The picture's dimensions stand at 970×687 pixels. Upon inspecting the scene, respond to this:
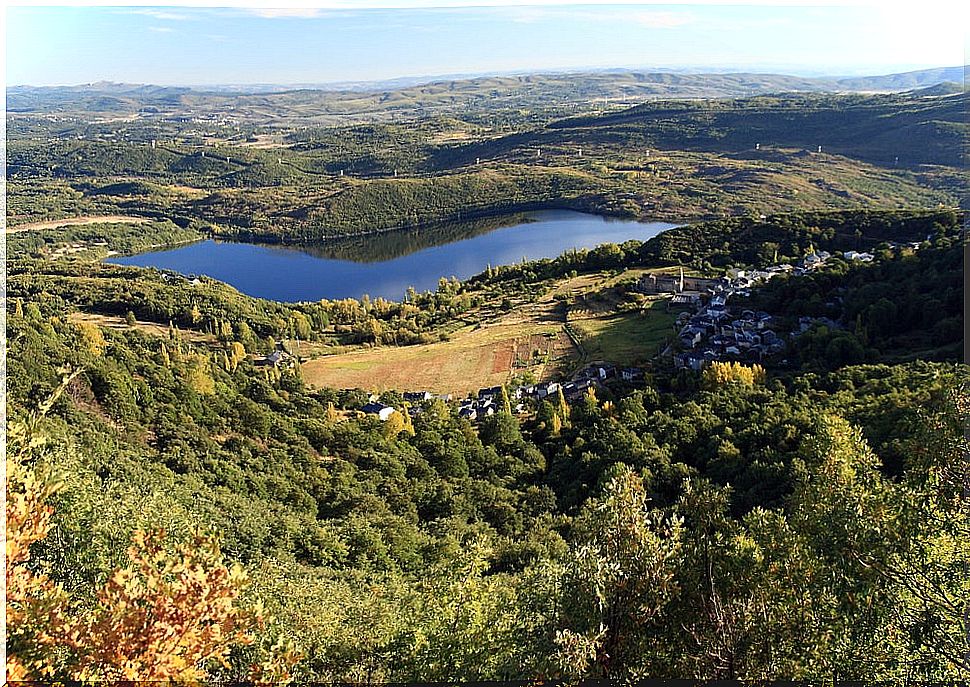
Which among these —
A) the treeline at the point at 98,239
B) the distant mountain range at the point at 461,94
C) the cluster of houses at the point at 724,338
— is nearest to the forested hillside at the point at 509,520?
the cluster of houses at the point at 724,338

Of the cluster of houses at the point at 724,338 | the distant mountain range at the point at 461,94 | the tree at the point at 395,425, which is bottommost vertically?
the tree at the point at 395,425

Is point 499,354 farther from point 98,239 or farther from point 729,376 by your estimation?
point 98,239

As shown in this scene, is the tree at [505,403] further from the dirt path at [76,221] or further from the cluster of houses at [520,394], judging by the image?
the dirt path at [76,221]

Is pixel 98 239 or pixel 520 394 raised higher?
pixel 98 239

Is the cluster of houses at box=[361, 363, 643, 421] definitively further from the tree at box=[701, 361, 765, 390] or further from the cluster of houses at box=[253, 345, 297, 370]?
the cluster of houses at box=[253, 345, 297, 370]

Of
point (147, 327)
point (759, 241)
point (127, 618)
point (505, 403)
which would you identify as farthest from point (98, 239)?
point (127, 618)

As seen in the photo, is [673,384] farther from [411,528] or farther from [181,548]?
[181,548]
